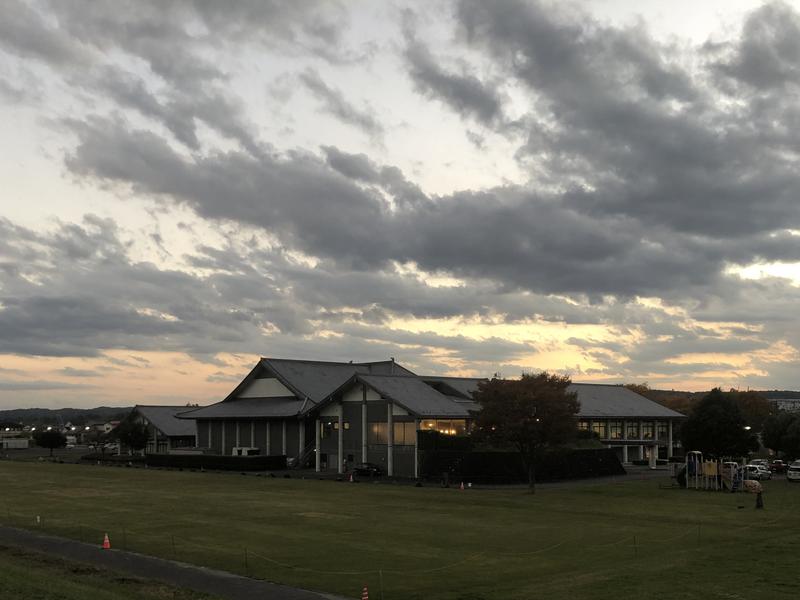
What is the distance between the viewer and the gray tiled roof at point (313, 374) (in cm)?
9738

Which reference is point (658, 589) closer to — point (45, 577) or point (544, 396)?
point (45, 577)

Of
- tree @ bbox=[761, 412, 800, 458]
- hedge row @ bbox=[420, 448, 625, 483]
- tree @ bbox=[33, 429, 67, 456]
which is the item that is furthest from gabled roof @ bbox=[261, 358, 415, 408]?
tree @ bbox=[33, 429, 67, 456]

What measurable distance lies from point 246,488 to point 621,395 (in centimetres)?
5900

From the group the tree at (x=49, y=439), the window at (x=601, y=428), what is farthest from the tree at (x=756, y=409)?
the tree at (x=49, y=439)

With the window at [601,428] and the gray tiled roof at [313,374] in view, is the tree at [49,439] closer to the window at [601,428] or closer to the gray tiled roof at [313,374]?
the gray tiled roof at [313,374]

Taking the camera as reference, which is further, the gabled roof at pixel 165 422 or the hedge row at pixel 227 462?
the gabled roof at pixel 165 422

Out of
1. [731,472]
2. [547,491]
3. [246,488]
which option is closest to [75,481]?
[246,488]

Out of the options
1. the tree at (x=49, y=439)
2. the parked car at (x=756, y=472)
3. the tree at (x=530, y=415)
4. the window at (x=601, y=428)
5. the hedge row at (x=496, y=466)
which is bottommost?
the tree at (x=49, y=439)

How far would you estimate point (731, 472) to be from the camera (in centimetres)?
6181

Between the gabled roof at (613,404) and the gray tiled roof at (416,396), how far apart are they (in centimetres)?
1872

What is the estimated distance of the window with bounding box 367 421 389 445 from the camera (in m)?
80.3

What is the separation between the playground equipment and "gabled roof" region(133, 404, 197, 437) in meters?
82.4

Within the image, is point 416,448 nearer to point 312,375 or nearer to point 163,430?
point 312,375

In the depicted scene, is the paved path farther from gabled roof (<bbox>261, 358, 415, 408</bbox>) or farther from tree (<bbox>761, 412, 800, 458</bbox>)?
tree (<bbox>761, 412, 800, 458</bbox>)
